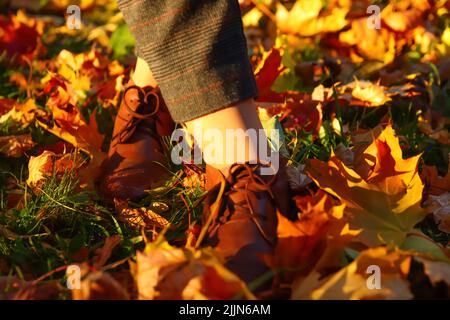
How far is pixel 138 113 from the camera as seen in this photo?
5.03ft

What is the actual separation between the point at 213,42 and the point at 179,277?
0.43 meters

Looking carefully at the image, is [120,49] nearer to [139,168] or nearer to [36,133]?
[36,133]

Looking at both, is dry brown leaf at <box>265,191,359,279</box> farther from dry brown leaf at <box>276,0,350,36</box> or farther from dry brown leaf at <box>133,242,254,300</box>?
dry brown leaf at <box>276,0,350,36</box>

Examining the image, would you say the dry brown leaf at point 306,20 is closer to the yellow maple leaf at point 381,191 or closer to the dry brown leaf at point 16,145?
the dry brown leaf at point 16,145

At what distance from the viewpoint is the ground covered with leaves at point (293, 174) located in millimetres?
956

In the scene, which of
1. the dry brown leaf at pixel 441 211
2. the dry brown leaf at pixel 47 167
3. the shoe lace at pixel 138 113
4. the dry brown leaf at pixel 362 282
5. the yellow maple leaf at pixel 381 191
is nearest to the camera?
the dry brown leaf at pixel 362 282

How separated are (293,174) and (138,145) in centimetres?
41

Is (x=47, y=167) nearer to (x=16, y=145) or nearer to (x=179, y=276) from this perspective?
(x=16, y=145)

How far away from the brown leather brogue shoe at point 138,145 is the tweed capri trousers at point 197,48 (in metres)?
0.36

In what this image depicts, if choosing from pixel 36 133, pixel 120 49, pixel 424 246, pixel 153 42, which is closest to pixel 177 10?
pixel 153 42

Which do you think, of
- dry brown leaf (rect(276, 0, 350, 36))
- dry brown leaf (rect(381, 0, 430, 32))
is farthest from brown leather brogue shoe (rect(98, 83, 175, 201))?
dry brown leaf (rect(381, 0, 430, 32))

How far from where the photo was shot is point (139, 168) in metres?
1.50

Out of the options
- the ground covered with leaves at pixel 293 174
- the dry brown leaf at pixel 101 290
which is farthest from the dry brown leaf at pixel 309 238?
the dry brown leaf at pixel 101 290
